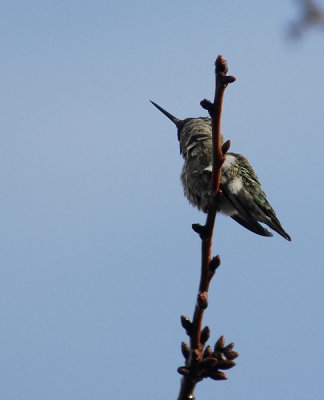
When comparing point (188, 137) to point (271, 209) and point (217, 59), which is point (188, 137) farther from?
point (217, 59)

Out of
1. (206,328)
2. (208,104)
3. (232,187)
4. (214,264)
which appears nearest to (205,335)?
(206,328)

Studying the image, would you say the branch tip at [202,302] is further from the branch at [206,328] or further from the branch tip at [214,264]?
the branch tip at [214,264]

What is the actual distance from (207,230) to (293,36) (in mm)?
1142

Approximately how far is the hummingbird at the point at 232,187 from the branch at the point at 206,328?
3.63 meters

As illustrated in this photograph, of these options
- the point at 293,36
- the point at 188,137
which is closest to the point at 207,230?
the point at 293,36

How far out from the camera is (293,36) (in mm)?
1782

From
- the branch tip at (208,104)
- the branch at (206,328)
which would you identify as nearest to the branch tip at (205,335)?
the branch at (206,328)

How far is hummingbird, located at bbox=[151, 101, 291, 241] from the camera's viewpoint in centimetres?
654

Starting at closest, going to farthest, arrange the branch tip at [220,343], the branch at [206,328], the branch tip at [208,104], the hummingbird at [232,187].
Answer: the branch at [206,328]
the branch tip at [220,343]
the branch tip at [208,104]
the hummingbird at [232,187]

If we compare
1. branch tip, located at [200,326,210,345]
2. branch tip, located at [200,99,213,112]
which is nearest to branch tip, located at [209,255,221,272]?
branch tip, located at [200,326,210,345]

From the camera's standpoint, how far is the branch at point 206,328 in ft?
7.37

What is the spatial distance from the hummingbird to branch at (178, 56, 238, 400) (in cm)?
363

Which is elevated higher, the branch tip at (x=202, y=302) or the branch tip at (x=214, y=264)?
the branch tip at (x=214, y=264)

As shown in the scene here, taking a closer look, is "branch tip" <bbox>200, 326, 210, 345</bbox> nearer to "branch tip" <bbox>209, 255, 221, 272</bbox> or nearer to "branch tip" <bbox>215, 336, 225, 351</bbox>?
"branch tip" <bbox>215, 336, 225, 351</bbox>
